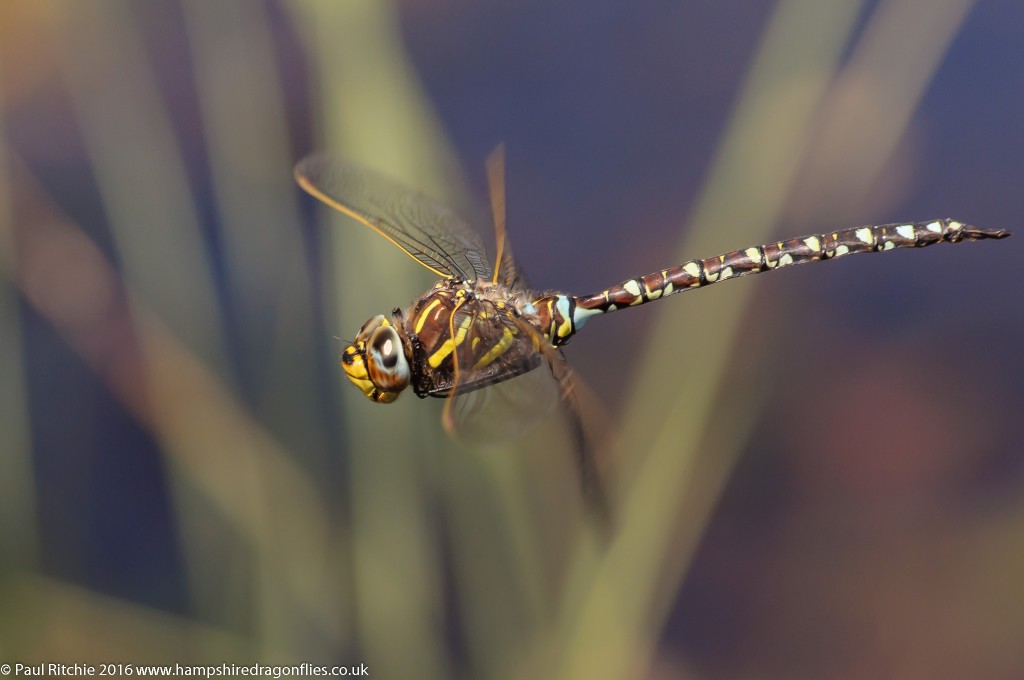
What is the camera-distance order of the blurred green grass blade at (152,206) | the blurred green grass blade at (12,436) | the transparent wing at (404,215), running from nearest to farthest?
the transparent wing at (404,215) → the blurred green grass blade at (12,436) → the blurred green grass blade at (152,206)

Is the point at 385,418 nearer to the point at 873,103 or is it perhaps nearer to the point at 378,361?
the point at 378,361

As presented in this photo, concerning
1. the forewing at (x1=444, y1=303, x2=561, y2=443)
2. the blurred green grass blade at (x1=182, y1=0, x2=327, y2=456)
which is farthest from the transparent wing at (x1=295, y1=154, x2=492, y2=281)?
the blurred green grass blade at (x1=182, y1=0, x2=327, y2=456)

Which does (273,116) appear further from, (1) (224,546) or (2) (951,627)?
(2) (951,627)

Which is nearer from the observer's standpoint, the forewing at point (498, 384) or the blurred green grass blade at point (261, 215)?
the forewing at point (498, 384)

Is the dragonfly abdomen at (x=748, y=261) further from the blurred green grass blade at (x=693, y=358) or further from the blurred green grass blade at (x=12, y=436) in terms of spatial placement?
the blurred green grass blade at (x=12, y=436)

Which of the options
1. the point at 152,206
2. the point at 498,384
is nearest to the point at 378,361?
the point at 498,384

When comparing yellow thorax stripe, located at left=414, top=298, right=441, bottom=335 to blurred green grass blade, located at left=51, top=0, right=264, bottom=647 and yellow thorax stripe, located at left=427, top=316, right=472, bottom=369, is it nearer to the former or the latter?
yellow thorax stripe, located at left=427, top=316, right=472, bottom=369

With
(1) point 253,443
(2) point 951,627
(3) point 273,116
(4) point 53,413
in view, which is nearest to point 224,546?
(1) point 253,443

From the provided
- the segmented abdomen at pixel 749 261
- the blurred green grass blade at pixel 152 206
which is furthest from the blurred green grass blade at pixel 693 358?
the blurred green grass blade at pixel 152 206
